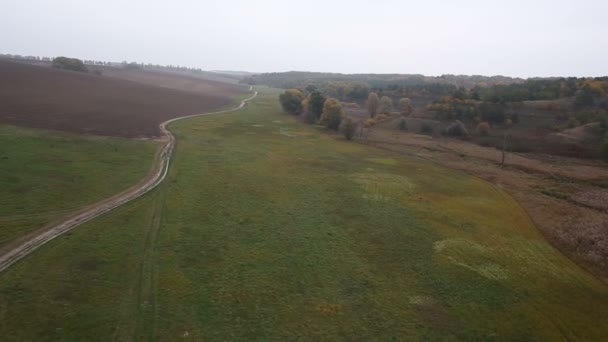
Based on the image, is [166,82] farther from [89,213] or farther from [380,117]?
[89,213]

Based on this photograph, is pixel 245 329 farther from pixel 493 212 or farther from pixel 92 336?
pixel 493 212

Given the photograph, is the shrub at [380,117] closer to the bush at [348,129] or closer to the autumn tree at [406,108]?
the autumn tree at [406,108]


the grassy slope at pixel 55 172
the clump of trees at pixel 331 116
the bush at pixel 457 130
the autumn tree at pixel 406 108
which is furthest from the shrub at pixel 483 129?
the grassy slope at pixel 55 172

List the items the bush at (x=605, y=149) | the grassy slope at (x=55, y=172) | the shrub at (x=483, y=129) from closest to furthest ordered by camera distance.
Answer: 1. the grassy slope at (x=55, y=172)
2. the bush at (x=605, y=149)
3. the shrub at (x=483, y=129)

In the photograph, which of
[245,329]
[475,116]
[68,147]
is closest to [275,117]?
[475,116]

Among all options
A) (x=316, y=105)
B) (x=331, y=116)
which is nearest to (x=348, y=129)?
(x=331, y=116)

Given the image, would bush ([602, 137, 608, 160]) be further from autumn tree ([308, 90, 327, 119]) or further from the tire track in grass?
the tire track in grass
